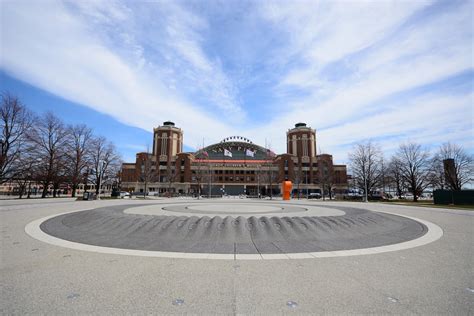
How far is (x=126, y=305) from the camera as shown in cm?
366

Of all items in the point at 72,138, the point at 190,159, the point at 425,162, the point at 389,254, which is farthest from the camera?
the point at 190,159

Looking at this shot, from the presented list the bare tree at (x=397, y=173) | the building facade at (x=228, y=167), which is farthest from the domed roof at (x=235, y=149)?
the bare tree at (x=397, y=173)

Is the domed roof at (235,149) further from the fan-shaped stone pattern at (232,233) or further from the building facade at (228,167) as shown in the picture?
the fan-shaped stone pattern at (232,233)

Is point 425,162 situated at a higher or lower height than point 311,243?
higher

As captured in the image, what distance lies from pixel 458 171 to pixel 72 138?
75.0 metres

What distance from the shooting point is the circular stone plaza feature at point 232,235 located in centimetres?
711

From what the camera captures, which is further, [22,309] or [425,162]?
[425,162]

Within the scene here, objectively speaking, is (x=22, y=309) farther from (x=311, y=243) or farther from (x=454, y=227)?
(x=454, y=227)

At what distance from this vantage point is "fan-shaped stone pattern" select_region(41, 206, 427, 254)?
7648 millimetres

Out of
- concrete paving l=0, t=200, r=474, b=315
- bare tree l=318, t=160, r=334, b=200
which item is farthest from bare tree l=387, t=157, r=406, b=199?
concrete paving l=0, t=200, r=474, b=315

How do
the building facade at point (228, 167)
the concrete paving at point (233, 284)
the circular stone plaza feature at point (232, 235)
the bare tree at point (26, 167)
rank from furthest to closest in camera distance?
the building facade at point (228, 167)
the bare tree at point (26, 167)
the circular stone plaza feature at point (232, 235)
the concrete paving at point (233, 284)

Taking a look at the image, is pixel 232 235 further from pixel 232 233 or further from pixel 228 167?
pixel 228 167

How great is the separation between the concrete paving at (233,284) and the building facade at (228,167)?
2871 inches

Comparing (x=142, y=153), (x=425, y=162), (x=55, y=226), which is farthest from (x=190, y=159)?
(x=55, y=226)
